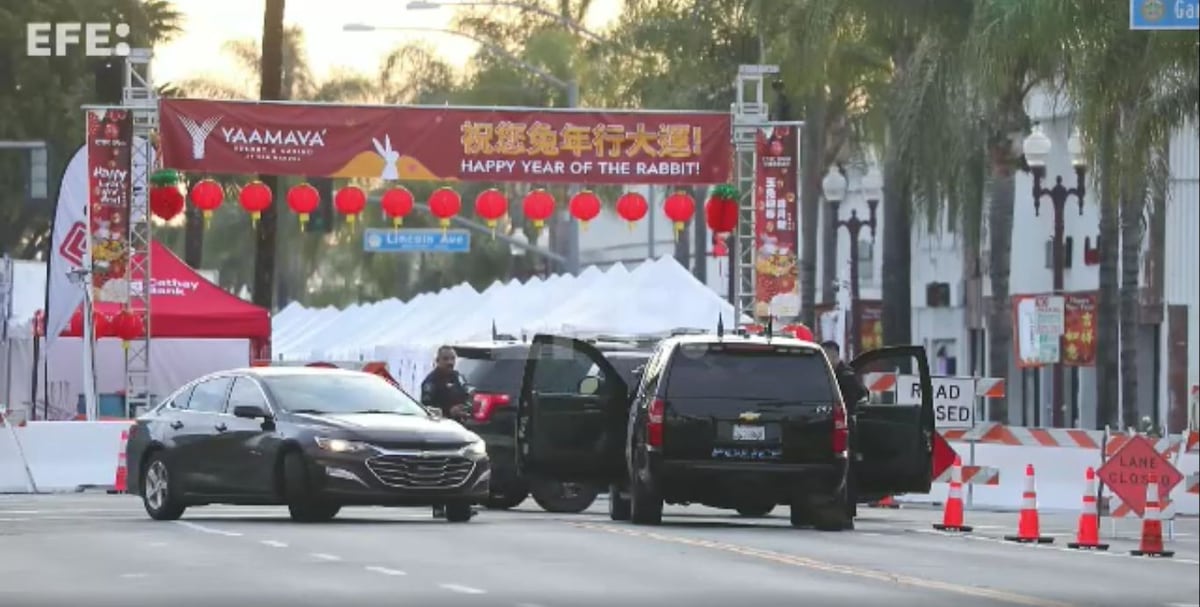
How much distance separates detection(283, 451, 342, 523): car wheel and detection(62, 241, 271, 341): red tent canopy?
19791 mm

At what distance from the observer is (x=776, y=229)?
42.5 m

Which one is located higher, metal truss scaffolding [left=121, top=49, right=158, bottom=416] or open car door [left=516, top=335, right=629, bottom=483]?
metal truss scaffolding [left=121, top=49, right=158, bottom=416]

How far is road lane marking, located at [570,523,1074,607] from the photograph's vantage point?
61.3 ft

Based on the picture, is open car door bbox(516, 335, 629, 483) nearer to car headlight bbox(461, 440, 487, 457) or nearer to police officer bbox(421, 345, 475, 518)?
car headlight bbox(461, 440, 487, 457)

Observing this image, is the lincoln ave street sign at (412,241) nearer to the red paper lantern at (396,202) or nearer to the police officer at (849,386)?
the red paper lantern at (396,202)

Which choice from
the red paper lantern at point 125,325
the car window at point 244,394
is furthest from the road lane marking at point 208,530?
the red paper lantern at point 125,325

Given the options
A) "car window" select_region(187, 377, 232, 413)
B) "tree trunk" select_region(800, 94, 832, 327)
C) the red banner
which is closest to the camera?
"car window" select_region(187, 377, 232, 413)

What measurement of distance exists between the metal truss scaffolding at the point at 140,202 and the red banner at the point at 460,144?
1.57ft

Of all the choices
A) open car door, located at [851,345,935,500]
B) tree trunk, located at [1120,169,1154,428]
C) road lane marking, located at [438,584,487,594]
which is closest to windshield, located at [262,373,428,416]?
open car door, located at [851,345,935,500]

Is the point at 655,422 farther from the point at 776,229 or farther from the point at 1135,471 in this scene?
the point at 776,229

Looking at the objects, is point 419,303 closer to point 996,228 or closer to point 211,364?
point 211,364

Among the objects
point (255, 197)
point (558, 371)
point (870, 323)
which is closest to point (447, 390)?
point (558, 371)

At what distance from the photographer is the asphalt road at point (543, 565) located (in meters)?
18.7

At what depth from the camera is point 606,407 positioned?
28.0m
